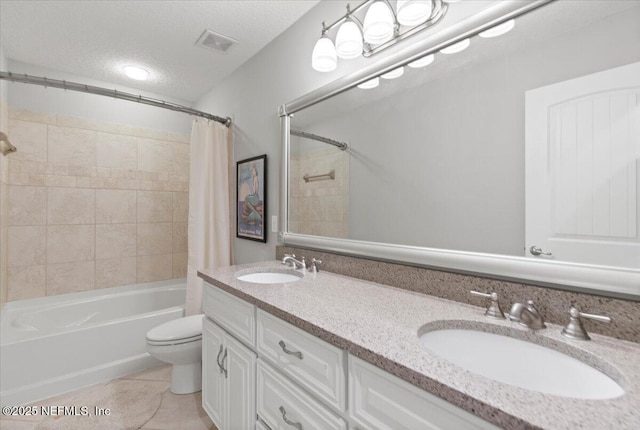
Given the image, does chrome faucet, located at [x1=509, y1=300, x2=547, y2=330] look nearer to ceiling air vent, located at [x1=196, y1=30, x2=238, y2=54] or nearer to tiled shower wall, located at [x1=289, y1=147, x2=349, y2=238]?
tiled shower wall, located at [x1=289, y1=147, x2=349, y2=238]

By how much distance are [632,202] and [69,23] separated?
2.90 m

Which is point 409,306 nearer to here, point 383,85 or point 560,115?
point 560,115

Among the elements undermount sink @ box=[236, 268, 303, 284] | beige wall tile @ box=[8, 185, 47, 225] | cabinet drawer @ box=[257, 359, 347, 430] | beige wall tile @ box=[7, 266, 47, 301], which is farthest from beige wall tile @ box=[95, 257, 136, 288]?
cabinet drawer @ box=[257, 359, 347, 430]

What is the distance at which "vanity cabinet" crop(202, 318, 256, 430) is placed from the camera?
1.17 meters

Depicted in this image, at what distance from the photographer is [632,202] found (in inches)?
28.9

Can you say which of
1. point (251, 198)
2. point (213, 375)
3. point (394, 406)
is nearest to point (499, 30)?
point (394, 406)

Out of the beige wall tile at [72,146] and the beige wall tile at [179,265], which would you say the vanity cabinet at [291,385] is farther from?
the beige wall tile at [72,146]

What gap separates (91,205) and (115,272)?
2.17 feet

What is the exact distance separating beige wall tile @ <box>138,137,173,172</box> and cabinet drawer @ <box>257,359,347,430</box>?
2.66m

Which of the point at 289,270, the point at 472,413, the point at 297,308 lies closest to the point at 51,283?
the point at 289,270

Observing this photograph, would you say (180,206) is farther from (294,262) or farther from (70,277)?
(294,262)

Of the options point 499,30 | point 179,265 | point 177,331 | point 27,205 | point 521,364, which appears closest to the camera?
point 521,364

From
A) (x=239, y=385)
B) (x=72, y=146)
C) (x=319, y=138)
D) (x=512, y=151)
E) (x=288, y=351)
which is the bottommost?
(x=239, y=385)

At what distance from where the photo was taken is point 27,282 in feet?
7.76
